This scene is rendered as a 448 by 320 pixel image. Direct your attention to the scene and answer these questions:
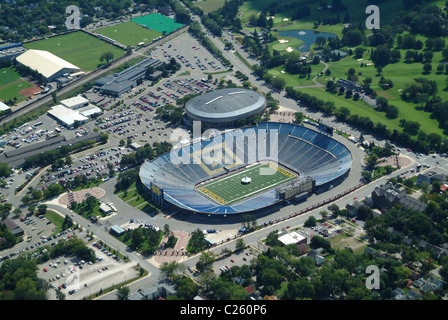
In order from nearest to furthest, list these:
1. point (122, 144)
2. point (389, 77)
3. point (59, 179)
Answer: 1. point (59, 179)
2. point (122, 144)
3. point (389, 77)

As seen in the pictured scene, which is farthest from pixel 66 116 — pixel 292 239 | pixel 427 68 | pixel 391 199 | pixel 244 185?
pixel 427 68

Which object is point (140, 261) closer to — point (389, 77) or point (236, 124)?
point (236, 124)

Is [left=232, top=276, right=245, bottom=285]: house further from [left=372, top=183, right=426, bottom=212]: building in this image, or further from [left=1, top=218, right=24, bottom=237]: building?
[left=1, top=218, right=24, bottom=237]: building

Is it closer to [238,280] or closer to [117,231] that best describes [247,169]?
[117,231]

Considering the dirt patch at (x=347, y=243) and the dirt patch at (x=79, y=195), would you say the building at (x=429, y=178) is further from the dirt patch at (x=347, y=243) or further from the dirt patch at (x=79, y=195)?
the dirt patch at (x=79, y=195)

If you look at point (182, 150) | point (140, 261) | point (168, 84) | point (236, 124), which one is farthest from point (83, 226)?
point (168, 84)

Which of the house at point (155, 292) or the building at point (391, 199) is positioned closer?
the house at point (155, 292)

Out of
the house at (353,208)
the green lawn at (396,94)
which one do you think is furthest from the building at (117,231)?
the green lawn at (396,94)
